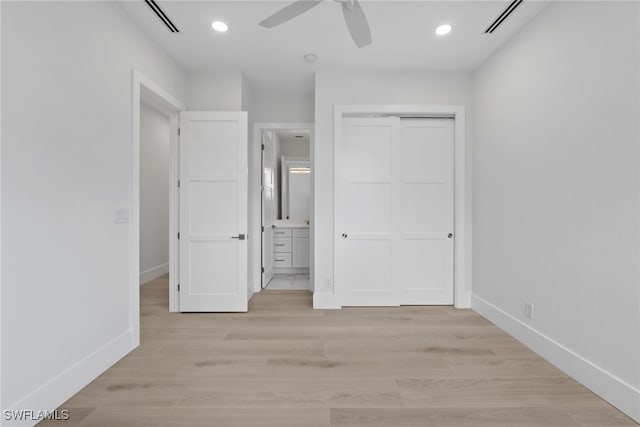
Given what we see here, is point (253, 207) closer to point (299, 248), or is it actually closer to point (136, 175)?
point (299, 248)

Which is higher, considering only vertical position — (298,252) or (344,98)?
(344,98)

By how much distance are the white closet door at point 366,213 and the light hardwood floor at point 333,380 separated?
0.48 metres

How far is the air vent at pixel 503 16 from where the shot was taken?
2.22 meters

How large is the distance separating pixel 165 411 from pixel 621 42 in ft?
11.2

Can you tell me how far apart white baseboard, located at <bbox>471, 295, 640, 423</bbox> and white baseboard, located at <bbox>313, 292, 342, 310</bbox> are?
1.62 meters

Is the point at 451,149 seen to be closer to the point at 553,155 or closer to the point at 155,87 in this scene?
the point at 553,155

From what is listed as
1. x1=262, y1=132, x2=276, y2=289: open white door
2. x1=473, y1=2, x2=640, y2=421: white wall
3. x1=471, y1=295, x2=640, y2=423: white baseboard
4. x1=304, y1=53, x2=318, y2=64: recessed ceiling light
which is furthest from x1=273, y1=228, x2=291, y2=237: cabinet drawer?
x1=471, y1=295, x2=640, y2=423: white baseboard

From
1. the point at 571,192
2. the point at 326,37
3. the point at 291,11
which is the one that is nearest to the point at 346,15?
the point at 291,11

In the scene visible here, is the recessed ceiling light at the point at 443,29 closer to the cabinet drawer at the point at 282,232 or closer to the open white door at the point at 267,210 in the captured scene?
the open white door at the point at 267,210

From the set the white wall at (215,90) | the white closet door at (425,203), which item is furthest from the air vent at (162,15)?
the white closet door at (425,203)

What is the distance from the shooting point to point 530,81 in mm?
2496

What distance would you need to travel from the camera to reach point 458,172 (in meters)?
3.38

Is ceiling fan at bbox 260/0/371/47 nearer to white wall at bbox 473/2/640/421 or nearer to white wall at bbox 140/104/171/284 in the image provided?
white wall at bbox 473/2/640/421

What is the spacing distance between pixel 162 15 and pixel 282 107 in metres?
1.84
